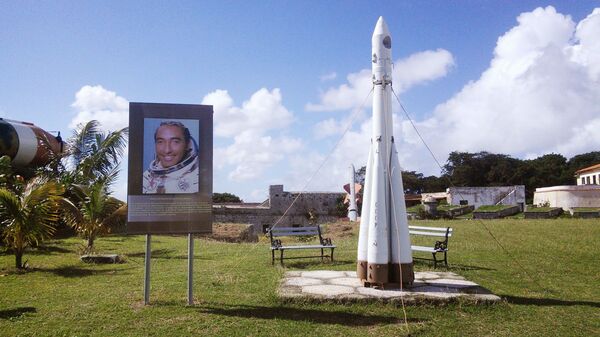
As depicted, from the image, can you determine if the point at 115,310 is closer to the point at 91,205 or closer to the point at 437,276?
the point at 437,276

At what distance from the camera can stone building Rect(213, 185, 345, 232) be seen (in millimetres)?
27516

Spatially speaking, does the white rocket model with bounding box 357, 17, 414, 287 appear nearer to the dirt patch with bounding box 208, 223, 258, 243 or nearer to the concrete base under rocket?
the concrete base under rocket

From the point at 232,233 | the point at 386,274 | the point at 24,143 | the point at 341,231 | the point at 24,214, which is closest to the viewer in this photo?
the point at 386,274

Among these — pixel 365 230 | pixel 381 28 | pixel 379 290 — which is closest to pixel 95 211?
pixel 365 230

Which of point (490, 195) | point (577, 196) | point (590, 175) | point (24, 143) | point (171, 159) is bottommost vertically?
point (171, 159)

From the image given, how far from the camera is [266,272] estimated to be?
7688mm

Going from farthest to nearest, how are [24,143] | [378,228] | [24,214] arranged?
[24,143] → [24,214] → [378,228]

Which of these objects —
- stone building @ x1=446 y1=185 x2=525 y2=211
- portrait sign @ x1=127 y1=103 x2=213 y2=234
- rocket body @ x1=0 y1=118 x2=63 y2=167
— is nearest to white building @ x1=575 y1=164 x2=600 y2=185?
stone building @ x1=446 y1=185 x2=525 y2=211

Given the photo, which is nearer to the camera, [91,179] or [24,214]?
[24,214]

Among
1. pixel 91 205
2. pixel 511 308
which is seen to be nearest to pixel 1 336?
pixel 511 308

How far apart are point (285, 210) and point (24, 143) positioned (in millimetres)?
15990

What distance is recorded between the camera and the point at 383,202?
20.7 feet

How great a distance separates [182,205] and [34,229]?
11.7ft

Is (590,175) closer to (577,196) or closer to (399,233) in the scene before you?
(577,196)
